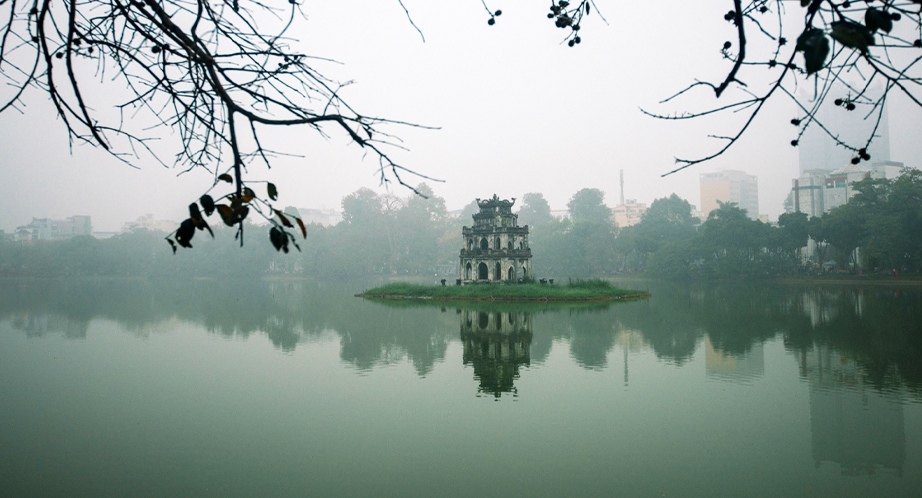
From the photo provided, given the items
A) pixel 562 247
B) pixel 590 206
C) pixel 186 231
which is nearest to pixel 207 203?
pixel 186 231

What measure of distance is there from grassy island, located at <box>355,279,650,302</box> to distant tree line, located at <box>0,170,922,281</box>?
16.8 m

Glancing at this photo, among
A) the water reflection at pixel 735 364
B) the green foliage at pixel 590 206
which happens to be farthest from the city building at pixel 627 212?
the water reflection at pixel 735 364

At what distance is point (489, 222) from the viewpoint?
30.9 m

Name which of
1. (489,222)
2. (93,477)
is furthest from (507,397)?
(489,222)

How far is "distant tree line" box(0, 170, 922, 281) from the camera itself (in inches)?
1435

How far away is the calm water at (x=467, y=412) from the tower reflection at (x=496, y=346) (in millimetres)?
94

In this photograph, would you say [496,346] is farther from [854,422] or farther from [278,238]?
[278,238]

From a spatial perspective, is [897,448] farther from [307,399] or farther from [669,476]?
[307,399]

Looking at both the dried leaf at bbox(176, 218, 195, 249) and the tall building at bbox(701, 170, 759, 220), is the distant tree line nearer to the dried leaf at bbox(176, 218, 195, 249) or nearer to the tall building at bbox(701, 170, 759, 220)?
the tall building at bbox(701, 170, 759, 220)

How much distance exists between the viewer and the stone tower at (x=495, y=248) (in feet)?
98.0

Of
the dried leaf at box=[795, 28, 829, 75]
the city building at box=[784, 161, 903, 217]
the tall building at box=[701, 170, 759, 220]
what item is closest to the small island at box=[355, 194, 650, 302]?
the dried leaf at box=[795, 28, 829, 75]

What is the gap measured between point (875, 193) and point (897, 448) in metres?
35.5

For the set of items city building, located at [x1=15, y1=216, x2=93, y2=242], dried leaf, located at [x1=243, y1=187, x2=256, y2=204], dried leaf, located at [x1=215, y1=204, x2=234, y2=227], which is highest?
city building, located at [x1=15, y1=216, x2=93, y2=242]

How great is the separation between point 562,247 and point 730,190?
2227 inches
